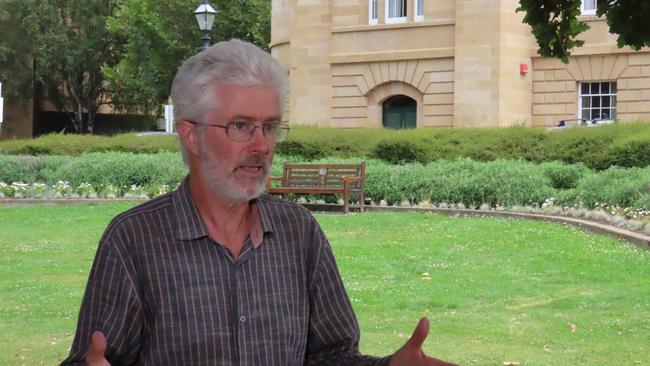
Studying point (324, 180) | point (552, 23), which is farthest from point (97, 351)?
point (324, 180)

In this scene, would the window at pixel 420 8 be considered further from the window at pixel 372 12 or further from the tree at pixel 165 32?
the tree at pixel 165 32

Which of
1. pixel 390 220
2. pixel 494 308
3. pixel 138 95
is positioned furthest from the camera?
pixel 138 95

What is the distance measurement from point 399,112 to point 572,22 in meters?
30.1

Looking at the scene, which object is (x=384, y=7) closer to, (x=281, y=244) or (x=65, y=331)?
(x=65, y=331)

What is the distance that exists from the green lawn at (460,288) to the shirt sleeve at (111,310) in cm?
581

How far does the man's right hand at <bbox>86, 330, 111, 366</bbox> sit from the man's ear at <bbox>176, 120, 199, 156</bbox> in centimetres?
71

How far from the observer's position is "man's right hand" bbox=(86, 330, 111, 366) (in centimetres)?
294

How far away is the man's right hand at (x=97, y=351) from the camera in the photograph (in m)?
2.94

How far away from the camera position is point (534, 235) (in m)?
16.9

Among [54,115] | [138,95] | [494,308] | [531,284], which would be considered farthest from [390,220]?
[54,115]

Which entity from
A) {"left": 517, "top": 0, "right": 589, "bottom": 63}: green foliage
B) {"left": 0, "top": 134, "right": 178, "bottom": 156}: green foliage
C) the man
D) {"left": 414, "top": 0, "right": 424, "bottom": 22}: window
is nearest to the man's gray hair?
the man

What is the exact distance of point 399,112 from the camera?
38000mm

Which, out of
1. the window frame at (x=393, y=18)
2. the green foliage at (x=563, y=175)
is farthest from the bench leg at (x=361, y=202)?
the window frame at (x=393, y=18)

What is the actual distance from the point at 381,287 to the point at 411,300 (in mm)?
957
